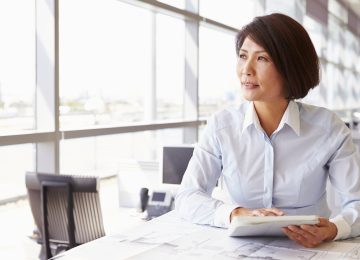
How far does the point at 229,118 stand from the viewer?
67.6 inches

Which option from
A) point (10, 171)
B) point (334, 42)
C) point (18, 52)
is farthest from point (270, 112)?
point (334, 42)

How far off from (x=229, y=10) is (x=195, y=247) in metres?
6.12

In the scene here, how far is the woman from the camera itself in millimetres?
1574

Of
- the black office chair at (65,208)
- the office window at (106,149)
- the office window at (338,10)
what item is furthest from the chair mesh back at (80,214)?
the office window at (338,10)

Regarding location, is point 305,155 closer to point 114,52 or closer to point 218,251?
point 218,251

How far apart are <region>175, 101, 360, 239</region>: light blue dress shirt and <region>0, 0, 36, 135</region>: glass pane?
1795 mm

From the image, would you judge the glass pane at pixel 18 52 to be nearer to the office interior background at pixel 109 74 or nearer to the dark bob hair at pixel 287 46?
the office interior background at pixel 109 74

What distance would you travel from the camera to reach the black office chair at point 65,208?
284 centimetres

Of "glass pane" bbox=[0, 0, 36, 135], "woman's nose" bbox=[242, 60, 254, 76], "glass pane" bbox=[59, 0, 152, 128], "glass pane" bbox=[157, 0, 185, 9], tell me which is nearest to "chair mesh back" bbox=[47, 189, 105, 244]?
"glass pane" bbox=[0, 0, 36, 135]

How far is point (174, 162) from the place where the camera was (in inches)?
132

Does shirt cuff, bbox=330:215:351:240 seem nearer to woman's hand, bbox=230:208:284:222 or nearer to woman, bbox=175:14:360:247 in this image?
woman, bbox=175:14:360:247

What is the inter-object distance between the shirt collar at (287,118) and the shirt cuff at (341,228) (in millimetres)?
319

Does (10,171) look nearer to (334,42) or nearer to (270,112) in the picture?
(270,112)

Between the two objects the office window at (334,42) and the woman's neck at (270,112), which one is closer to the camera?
the woman's neck at (270,112)
